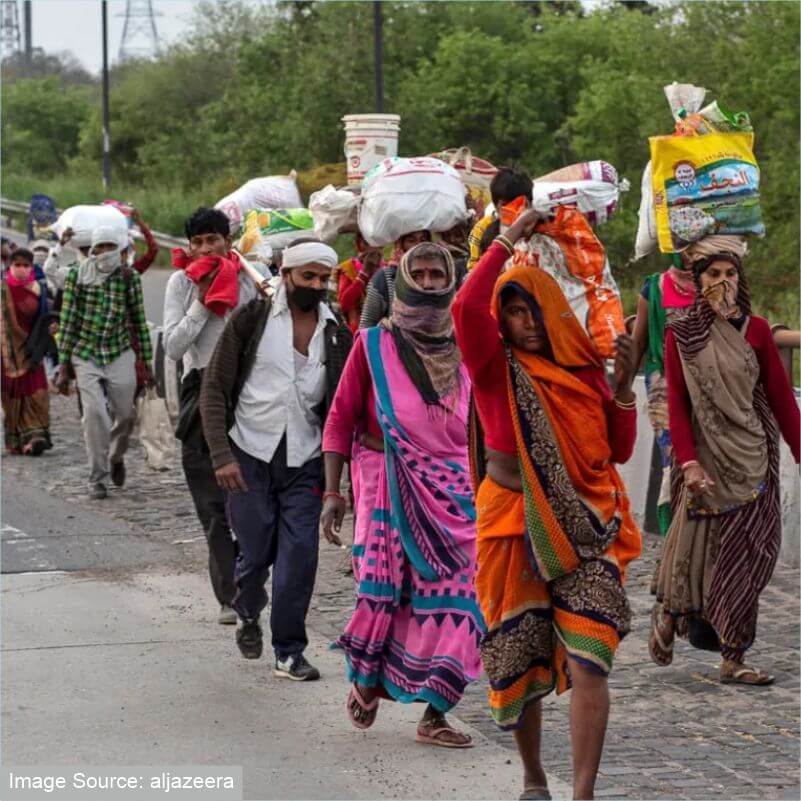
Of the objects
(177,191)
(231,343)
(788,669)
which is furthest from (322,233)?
(177,191)

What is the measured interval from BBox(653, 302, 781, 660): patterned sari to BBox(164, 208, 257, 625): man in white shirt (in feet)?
7.04

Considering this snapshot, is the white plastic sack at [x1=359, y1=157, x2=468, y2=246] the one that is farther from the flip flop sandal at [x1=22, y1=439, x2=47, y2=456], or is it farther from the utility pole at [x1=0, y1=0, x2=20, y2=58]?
the utility pole at [x1=0, y1=0, x2=20, y2=58]

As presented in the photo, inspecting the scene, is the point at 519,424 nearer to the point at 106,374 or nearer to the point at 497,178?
the point at 497,178

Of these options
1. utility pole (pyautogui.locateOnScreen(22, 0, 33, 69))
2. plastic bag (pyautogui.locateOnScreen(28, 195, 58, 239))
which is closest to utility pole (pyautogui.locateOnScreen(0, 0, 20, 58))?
utility pole (pyautogui.locateOnScreen(22, 0, 33, 69))

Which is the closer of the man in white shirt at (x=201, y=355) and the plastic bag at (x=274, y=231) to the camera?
the man in white shirt at (x=201, y=355)

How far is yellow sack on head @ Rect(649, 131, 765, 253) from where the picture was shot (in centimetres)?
745

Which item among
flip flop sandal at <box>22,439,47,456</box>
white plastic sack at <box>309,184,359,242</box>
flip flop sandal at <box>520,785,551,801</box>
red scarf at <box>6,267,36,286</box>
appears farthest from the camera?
red scarf at <box>6,267,36,286</box>

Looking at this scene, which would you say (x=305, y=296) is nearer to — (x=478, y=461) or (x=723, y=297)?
(x=723, y=297)

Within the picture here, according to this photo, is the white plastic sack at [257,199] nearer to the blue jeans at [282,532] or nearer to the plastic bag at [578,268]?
the blue jeans at [282,532]

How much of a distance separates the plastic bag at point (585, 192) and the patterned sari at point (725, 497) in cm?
132

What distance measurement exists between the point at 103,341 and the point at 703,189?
20.3ft

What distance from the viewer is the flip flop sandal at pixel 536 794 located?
18.3 ft

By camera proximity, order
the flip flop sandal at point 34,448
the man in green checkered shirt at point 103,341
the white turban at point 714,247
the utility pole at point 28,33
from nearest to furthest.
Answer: the white turban at point 714,247, the man in green checkered shirt at point 103,341, the flip flop sandal at point 34,448, the utility pole at point 28,33

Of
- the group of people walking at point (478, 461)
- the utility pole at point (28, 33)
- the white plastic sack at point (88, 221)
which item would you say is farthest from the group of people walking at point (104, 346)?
the utility pole at point (28, 33)
